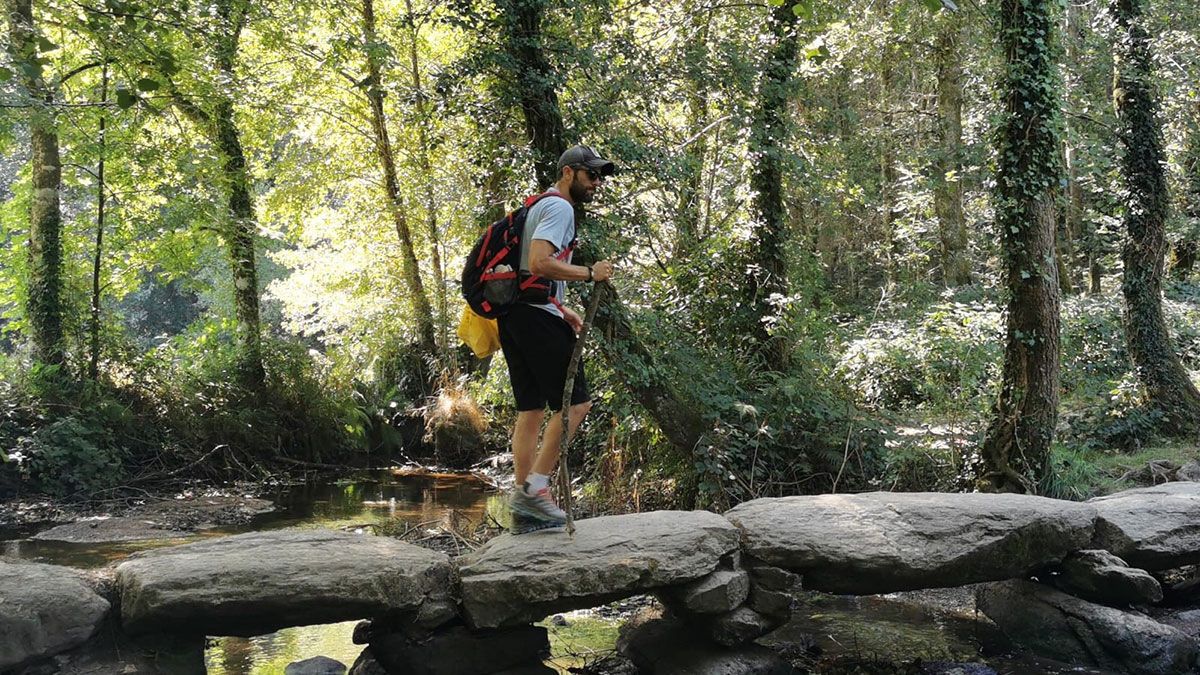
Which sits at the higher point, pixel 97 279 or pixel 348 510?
pixel 97 279

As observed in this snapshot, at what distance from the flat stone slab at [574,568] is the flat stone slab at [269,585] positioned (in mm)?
275

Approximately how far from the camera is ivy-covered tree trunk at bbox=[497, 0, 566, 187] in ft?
29.5

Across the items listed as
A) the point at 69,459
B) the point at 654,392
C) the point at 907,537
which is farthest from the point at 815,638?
the point at 69,459

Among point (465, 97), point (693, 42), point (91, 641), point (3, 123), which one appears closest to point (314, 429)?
point (3, 123)

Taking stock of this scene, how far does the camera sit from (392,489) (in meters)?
13.0

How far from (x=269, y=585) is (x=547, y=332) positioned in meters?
1.95

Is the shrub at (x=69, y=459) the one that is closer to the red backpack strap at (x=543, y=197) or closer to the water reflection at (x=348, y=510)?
the water reflection at (x=348, y=510)

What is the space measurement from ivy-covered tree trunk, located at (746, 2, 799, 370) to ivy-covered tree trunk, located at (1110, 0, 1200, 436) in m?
4.10

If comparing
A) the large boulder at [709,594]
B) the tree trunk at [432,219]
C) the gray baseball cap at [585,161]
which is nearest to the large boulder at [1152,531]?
the large boulder at [709,594]

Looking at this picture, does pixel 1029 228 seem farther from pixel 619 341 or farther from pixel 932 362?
pixel 619 341

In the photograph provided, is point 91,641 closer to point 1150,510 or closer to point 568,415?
point 568,415

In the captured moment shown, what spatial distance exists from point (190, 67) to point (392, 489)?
6.03 meters

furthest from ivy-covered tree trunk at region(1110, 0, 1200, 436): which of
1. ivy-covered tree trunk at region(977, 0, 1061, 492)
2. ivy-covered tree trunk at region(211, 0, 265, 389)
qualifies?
ivy-covered tree trunk at region(211, 0, 265, 389)

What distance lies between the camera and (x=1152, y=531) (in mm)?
6395
